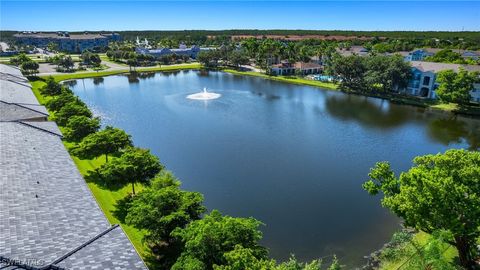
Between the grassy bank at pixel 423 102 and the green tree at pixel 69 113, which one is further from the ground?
the green tree at pixel 69 113

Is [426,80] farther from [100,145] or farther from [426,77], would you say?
[100,145]

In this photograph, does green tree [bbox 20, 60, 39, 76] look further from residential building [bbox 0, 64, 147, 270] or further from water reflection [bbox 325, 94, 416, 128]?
water reflection [bbox 325, 94, 416, 128]

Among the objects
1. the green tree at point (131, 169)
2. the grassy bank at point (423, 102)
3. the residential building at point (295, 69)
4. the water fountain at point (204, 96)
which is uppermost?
the green tree at point (131, 169)

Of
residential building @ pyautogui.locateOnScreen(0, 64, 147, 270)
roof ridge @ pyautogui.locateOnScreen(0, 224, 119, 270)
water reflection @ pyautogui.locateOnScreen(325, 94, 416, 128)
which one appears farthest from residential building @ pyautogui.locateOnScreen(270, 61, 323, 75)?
roof ridge @ pyautogui.locateOnScreen(0, 224, 119, 270)

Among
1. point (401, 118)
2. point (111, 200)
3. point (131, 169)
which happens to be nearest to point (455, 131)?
point (401, 118)

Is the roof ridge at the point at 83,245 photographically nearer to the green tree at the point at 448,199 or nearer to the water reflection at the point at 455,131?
the green tree at the point at 448,199

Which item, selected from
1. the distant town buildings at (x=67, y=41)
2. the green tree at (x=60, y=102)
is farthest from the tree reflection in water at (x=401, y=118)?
the distant town buildings at (x=67, y=41)
